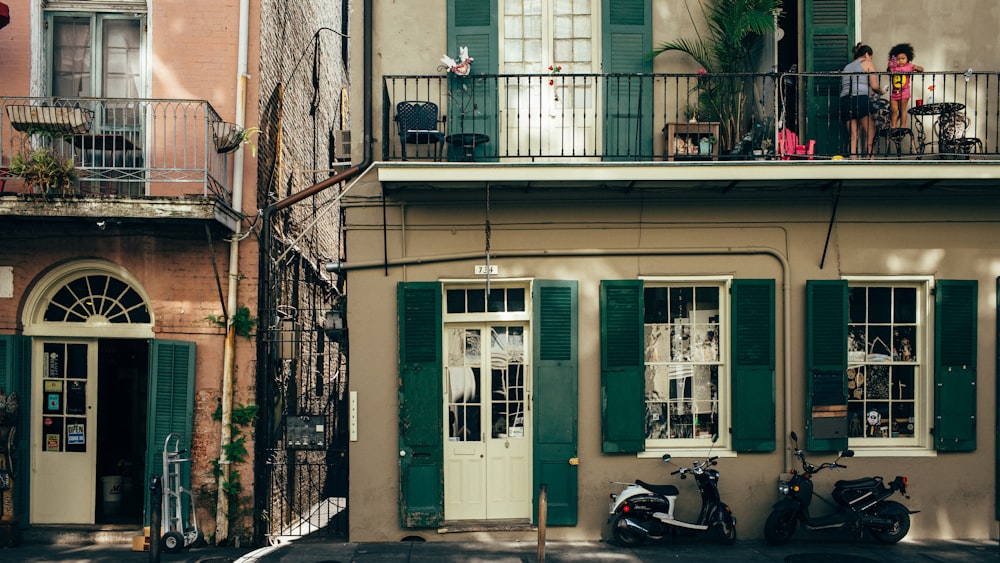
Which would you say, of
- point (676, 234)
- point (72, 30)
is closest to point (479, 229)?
point (676, 234)

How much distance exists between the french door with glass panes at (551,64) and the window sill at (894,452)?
504 cm

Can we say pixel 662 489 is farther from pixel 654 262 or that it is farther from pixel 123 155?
pixel 123 155

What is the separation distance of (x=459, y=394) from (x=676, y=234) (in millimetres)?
3335

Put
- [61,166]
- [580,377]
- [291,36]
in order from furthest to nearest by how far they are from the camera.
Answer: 1. [291,36]
2. [580,377]
3. [61,166]

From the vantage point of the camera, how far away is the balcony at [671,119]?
32.8ft

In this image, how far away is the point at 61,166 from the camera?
30.3 feet

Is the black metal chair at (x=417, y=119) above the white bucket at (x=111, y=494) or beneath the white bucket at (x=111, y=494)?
above

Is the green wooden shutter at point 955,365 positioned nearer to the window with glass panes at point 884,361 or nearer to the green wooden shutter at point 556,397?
the window with glass panes at point 884,361

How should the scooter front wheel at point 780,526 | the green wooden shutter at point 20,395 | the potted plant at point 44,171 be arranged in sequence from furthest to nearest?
the green wooden shutter at point 20,395 < the scooter front wheel at point 780,526 < the potted plant at point 44,171

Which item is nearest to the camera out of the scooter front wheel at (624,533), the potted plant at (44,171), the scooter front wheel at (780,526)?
the potted plant at (44,171)

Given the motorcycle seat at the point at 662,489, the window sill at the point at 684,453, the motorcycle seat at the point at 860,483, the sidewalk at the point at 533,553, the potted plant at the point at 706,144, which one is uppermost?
the potted plant at the point at 706,144

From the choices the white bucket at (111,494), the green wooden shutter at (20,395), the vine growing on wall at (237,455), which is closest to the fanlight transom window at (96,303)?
the green wooden shutter at (20,395)

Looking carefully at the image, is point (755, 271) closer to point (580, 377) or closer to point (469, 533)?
point (580, 377)

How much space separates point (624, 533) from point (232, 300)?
17.8 ft
